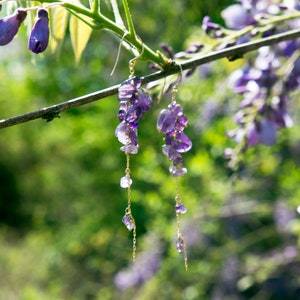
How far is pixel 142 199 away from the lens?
10.2 feet

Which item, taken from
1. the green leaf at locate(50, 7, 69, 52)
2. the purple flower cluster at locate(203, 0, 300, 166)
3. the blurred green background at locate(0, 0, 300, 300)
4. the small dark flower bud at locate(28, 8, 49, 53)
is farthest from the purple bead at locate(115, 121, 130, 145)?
the blurred green background at locate(0, 0, 300, 300)

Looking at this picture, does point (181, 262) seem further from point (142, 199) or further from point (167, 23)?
point (167, 23)

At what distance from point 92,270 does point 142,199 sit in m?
1.44

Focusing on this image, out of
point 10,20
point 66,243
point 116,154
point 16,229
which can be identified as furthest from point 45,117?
point 16,229

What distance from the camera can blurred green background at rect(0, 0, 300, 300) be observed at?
2.67 metres

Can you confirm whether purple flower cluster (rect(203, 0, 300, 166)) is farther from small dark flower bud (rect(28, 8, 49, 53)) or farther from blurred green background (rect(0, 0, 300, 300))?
blurred green background (rect(0, 0, 300, 300))

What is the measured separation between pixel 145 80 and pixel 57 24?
29 cm

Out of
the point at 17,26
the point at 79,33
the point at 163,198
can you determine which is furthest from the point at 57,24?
the point at 163,198

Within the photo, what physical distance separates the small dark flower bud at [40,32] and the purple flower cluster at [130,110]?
0.09 meters

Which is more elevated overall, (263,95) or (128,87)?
(128,87)

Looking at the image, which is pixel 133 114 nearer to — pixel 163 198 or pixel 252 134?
pixel 252 134

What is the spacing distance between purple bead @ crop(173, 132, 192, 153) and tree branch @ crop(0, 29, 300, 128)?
0.17ft

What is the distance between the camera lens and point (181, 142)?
0.64m

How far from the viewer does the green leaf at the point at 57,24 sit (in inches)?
33.1
